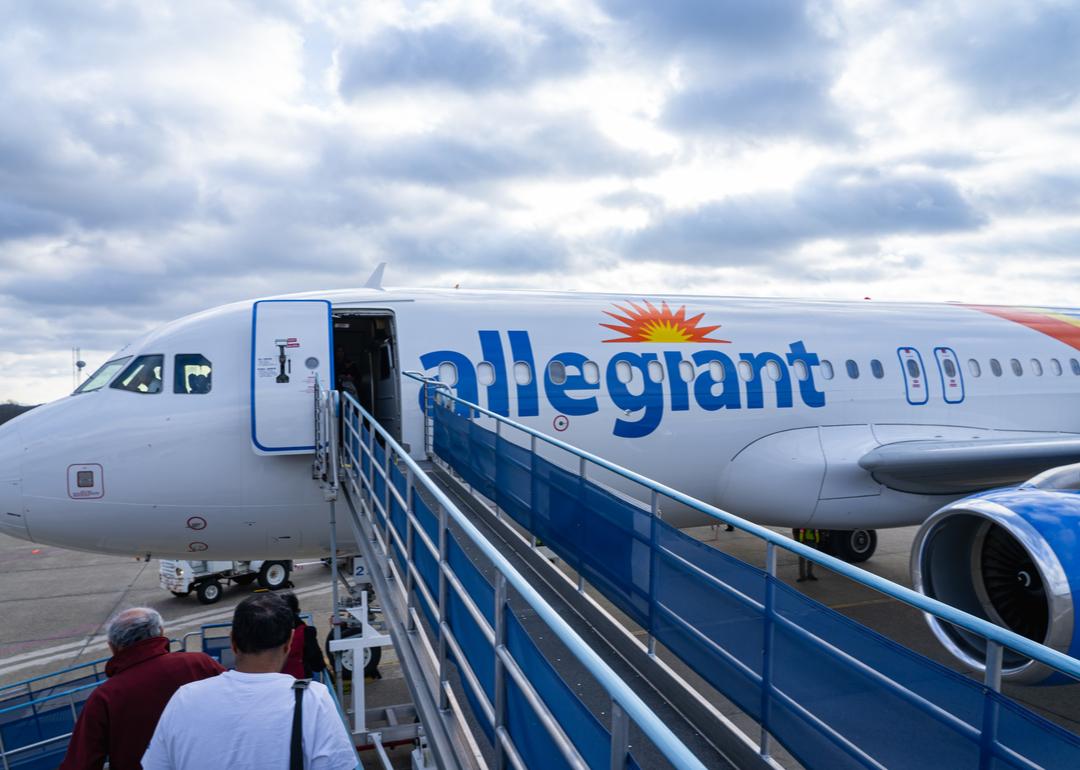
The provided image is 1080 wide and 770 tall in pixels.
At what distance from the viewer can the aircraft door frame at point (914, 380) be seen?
41.4ft

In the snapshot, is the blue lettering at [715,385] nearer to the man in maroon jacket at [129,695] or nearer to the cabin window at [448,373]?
the cabin window at [448,373]

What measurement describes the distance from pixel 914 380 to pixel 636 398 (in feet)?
17.5

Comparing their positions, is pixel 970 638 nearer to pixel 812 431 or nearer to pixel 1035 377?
pixel 812 431

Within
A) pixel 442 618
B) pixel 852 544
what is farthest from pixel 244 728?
pixel 852 544

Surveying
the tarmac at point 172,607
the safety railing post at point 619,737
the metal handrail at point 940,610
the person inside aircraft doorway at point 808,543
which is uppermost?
the metal handrail at point 940,610

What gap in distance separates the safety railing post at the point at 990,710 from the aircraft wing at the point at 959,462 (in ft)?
27.5

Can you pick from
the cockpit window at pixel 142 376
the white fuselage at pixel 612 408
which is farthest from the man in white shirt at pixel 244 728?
the cockpit window at pixel 142 376

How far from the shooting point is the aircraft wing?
10.4m

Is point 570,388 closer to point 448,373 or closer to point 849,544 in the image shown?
point 448,373

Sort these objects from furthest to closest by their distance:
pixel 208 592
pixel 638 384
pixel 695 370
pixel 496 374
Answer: pixel 208 592 < pixel 695 370 < pixel 638 384 < pixel 496 374

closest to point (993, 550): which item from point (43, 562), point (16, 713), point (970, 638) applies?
point (970, 638)

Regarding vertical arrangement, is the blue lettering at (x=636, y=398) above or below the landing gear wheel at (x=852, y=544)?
above

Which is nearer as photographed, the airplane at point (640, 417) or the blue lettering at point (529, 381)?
the airplane at point (640, 417)

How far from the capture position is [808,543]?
1688cm
